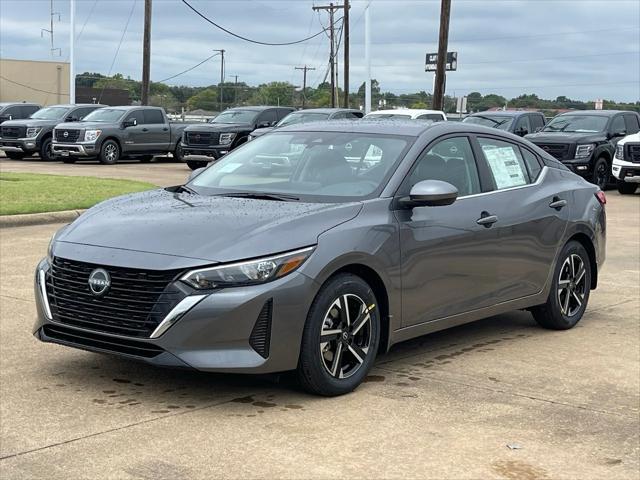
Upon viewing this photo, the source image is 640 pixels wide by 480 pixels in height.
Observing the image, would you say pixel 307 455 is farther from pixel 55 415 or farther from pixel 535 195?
pixel 535 195

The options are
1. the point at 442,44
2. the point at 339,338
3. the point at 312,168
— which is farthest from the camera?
the point at 442,44

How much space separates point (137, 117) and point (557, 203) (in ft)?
73.8

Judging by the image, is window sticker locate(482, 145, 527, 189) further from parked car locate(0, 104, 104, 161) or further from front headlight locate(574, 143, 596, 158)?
parked car locate(0, 104, 104, 161)

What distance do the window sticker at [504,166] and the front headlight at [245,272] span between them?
232 cm

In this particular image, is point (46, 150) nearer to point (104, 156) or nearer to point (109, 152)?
point (109, 152)

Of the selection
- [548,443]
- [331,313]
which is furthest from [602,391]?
[331,313]

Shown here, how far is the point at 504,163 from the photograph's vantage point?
22.9 feet

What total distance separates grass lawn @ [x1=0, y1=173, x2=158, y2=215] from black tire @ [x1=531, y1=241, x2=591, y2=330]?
8058 mm

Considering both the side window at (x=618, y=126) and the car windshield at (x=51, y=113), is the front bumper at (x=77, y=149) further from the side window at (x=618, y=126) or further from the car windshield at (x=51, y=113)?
the side window at (x=618, y=126)

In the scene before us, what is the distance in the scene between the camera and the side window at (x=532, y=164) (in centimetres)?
725

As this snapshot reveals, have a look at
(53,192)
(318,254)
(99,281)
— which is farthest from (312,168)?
(53,192)

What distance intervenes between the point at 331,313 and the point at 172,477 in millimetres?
1519

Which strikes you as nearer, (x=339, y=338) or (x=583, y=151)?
(x=339, y=338)

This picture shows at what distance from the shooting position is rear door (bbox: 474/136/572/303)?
6.64 metres
